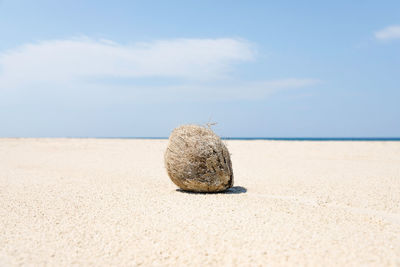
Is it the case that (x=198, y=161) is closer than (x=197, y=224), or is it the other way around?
(x=197, y=224)

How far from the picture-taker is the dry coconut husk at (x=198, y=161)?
9.71m

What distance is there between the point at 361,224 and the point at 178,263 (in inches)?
161

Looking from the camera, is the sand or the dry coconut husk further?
the dry coconut husk

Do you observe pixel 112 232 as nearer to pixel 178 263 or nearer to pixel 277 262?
pixel 178 263

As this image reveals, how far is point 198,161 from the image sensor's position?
9.66m

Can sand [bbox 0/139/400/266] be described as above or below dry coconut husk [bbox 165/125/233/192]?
below

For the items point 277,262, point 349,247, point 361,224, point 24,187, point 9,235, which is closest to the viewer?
point 277,262

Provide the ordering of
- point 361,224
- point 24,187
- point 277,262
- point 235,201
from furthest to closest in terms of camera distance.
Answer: point 24,187
point 235,201
point 361,224
point 277,262

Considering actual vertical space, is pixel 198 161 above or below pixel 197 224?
above

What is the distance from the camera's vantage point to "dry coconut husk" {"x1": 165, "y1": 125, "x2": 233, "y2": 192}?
971 cm

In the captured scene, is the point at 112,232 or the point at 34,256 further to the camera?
the point at 112,232

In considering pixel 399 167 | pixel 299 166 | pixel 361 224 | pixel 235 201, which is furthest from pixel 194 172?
pixel 399 167

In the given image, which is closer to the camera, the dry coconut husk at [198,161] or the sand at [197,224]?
the sand at [197,224]

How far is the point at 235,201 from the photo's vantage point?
874 centimetres
